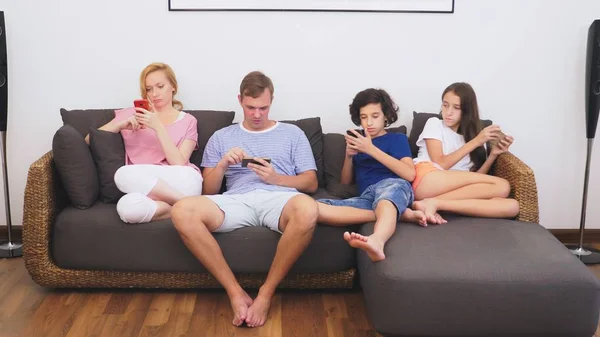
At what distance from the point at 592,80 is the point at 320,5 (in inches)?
57.3

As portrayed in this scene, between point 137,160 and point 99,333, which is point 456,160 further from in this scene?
point 99,333

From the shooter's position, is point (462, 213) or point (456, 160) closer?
point (462, 213)

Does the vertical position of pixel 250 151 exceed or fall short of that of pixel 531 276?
it exceeds it

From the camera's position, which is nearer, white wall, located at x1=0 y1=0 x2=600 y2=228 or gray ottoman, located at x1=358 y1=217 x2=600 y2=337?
gray ottoman, located at x1=358 y1=217 x2=600 y2=337

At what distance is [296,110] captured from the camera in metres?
3.49

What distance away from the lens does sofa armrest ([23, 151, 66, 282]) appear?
8.97 ft

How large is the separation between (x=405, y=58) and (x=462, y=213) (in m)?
1.04

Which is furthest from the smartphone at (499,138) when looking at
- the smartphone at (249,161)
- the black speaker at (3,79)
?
the black speaker at (3,79)

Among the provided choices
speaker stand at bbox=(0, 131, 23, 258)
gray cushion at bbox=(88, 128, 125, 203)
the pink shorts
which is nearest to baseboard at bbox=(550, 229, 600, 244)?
the pink shorts

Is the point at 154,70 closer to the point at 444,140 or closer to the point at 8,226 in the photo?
the point at 8,226

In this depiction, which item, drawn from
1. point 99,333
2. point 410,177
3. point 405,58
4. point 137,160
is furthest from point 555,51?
point 99,333

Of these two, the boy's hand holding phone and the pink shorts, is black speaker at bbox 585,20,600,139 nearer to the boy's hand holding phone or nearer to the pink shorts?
the pink shorts

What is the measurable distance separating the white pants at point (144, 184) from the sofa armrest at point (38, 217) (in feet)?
0.98

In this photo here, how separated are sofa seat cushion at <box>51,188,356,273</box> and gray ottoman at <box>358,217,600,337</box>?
493 mm
